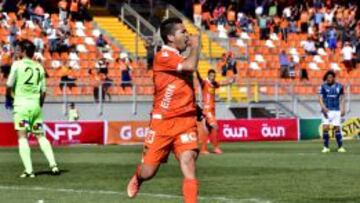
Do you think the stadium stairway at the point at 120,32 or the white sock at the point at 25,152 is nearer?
the white sock at the point at 25,152

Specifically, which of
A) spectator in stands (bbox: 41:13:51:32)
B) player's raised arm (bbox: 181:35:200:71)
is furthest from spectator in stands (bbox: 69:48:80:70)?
player's raised arm (bbox: 181:35:200:71)

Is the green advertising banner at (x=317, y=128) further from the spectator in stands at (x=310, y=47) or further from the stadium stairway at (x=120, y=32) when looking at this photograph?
the spectator in stands at (x=310, y=47)

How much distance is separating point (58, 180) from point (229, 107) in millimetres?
25424

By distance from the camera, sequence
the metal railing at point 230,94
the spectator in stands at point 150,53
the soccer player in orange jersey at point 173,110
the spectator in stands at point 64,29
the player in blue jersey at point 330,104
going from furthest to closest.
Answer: the spectator in stands at point 150,53 < the spectator in stands at point 64,29 < the metal railing at point 230,94 < the player in blue jersey at point 330,104 < the soccer player in orange jersey at point 173,110

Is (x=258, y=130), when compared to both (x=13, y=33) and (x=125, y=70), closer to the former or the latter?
(x=125, y=70)

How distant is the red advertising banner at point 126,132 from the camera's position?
36.0m

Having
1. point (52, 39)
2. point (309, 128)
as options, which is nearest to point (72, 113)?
point (52, 39)

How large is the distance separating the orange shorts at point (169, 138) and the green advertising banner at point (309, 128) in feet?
94.9

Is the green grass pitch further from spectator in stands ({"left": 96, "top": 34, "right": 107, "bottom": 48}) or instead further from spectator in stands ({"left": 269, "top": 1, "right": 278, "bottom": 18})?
spectator in stands ({"left": 269, "top": 1, "right": 278, "bottom": 18})

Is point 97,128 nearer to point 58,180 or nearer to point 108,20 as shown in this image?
point 108,20

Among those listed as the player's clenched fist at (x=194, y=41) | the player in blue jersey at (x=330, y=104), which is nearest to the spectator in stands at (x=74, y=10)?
the player in blue jersey at (x=330, y=104)

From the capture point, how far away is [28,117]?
17.2 metres

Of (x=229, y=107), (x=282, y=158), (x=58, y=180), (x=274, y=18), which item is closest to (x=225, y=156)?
(x=282, y=158)

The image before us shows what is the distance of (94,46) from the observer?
4216 centimetres
